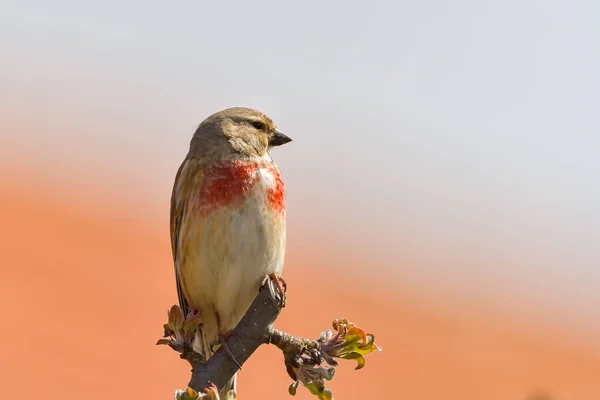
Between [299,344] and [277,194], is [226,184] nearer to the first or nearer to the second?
[277,194]

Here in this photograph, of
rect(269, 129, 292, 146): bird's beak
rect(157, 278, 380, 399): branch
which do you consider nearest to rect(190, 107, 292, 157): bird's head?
rect(269, 129, 292, 146): bird's beak

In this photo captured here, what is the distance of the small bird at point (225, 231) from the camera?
11.7 feet

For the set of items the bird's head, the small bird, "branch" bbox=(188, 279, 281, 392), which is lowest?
"branch" bbox=(188, 279, 281, 392)

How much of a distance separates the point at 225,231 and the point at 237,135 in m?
0.71

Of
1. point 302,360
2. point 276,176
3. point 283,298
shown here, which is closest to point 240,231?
point 276,176

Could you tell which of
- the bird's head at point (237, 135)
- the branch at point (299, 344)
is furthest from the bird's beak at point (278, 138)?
the branch at point (299, 344)

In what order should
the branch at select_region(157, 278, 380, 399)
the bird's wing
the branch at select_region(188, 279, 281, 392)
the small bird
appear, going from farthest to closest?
1. the bird's wing
2. the small bird
3. the branch at select_region(157, 278, 380, 399)
4. the branch at select_region(188, 279, 281, 392)

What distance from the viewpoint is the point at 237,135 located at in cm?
412

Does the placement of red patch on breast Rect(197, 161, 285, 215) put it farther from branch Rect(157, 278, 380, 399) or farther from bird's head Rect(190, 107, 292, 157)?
branch Rect(157, 278, 380, 399)

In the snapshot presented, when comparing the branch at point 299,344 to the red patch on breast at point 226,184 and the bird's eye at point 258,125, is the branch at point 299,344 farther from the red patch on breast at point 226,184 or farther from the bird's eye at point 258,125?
the bird's eye at point 258,125

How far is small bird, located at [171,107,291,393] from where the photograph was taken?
3.57 metres

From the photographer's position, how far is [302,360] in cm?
236

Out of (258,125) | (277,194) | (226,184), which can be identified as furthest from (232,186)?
(258,125)

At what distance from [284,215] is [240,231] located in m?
0.32
